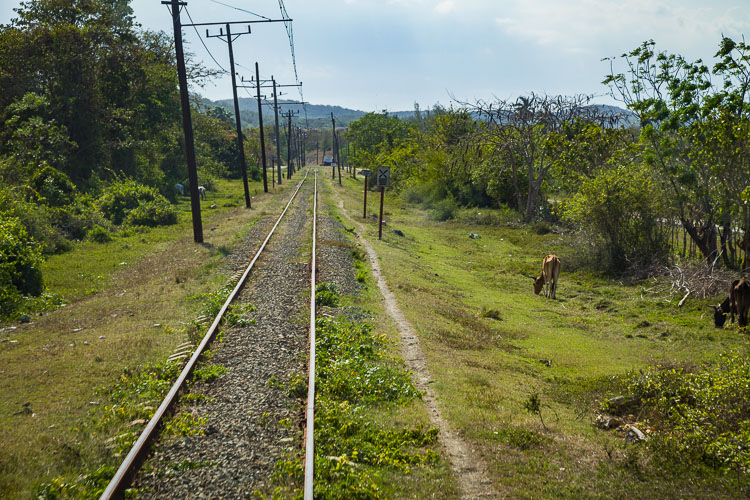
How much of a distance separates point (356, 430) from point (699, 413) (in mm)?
3989

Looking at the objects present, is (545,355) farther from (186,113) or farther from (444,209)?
(444,209)

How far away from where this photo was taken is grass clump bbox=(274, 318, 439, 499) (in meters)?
5.33

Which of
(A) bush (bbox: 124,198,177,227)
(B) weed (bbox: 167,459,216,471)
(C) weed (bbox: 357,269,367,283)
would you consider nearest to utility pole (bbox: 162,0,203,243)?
(A) bush (bbox: 124,198,177,227)

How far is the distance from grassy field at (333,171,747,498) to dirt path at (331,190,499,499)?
0.13 metres

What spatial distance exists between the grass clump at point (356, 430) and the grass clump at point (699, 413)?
8.86 ft

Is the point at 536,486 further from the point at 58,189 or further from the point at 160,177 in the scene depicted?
the point at 160,177

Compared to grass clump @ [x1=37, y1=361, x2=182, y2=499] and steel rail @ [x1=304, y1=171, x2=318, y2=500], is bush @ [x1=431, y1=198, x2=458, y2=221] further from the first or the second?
grass clump @ [x1=37, y1=361, x2=182, y2=499]

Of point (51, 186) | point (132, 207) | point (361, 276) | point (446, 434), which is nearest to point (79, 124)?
point (132, 207)

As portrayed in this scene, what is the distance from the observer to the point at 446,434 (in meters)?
6.50

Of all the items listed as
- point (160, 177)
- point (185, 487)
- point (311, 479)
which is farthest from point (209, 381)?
point (160, 177)

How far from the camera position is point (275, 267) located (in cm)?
1563

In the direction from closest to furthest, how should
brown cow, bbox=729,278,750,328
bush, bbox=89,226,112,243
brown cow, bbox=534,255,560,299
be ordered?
brown cow, bbox=729,278,750,328 < brown cow, bbox=534,255,560,299 < bush, bbox=89,226,112,243

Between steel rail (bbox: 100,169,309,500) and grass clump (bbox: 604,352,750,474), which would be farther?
grass clump (bbox: 604,352,750,474)

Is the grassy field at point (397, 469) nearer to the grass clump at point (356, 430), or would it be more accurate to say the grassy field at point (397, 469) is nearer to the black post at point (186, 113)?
the grass clump at point (356, 430)
